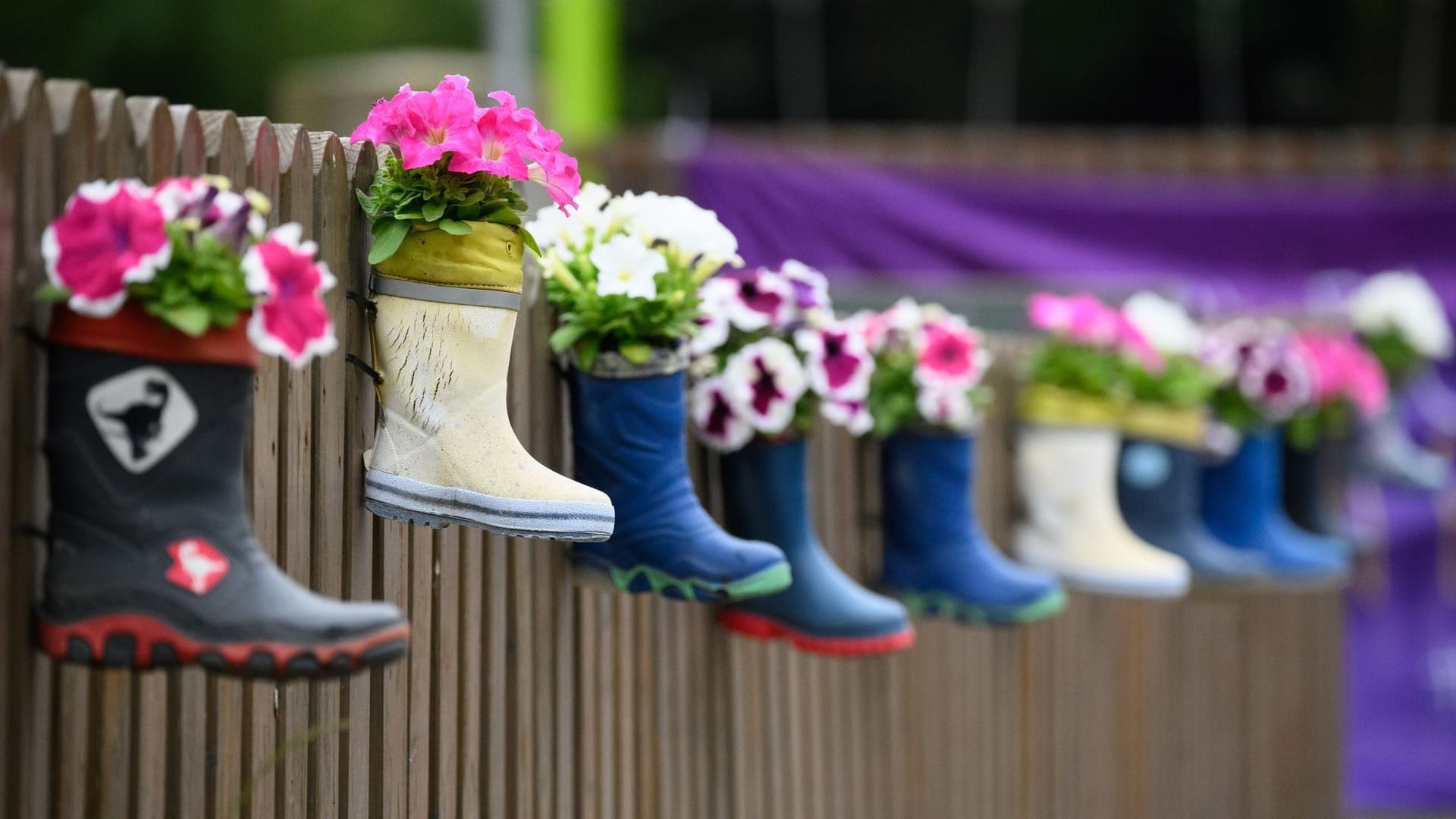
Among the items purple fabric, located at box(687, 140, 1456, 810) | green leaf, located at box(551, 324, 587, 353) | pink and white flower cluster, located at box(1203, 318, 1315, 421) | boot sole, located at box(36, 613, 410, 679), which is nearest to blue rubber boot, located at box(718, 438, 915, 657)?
green leaf, located at box(551, 324, 587, 353)

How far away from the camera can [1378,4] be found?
30.3ft

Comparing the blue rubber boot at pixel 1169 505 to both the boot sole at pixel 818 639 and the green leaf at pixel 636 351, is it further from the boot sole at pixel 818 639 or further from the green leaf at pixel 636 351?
the green leaf at pixel 636 351

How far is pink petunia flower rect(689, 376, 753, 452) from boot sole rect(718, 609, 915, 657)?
282mm

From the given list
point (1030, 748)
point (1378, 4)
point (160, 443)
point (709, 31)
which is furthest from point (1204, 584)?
point (709, 31)

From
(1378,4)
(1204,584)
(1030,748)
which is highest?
(1378,4)

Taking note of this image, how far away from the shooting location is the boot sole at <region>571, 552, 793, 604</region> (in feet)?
6.90

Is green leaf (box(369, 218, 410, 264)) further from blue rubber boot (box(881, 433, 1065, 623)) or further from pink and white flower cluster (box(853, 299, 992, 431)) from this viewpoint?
blue rubber boot (box(881, 433, 1065, 623))

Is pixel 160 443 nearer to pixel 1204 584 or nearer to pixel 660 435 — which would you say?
pixel 660 435

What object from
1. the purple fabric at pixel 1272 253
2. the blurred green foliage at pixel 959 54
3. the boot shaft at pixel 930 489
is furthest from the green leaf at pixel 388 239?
the blurred green foliage at pixel 959 54

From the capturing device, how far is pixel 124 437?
1.47 meters

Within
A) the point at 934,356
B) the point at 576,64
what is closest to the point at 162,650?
the point at 934,356

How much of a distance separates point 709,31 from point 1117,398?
31.6 feet

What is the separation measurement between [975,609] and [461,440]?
57.1 inches

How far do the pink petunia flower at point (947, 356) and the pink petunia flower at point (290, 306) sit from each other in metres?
1.66
